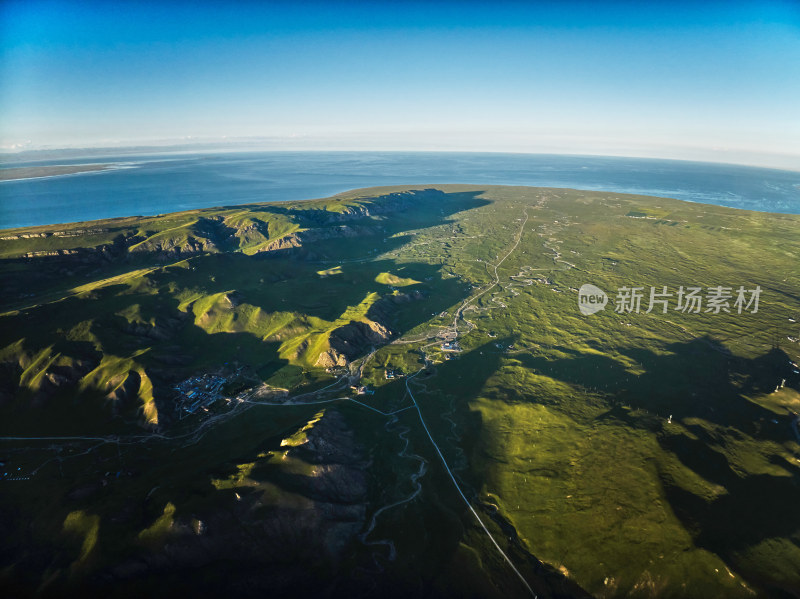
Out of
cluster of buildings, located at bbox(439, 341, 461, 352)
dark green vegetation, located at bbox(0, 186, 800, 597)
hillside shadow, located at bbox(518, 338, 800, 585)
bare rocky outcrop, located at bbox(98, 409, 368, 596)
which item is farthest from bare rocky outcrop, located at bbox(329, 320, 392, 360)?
hillside shadow, located at bbox(518, 338, 800, 585)

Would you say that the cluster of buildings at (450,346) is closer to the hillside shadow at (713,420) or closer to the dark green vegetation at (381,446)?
the dark green vegetation at (381,446)

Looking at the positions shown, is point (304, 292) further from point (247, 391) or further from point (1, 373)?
point (1, 373)

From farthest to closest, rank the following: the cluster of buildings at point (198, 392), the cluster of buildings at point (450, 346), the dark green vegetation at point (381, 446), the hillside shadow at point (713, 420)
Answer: the cluster of buildings at point (450, 346) < the cluster of buildings at point (198, 392) < the hillside shadow at point (713, 420) < the dark green vegetation at point (381, 446)

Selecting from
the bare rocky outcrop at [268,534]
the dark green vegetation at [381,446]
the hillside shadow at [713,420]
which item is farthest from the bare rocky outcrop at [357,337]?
the hillside shadow at [713,420]

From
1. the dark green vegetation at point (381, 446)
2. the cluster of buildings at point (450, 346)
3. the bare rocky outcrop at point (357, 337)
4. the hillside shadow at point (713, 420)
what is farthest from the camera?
the cluster of buildings at point (450, 346)

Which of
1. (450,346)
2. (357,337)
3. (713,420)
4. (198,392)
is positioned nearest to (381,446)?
(357,337)

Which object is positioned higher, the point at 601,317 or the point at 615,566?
the point at 601,317

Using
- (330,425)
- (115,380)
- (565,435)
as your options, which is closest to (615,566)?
(565,435)

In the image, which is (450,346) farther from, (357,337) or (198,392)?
(198,392)

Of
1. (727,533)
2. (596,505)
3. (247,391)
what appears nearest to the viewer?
(727,533)
